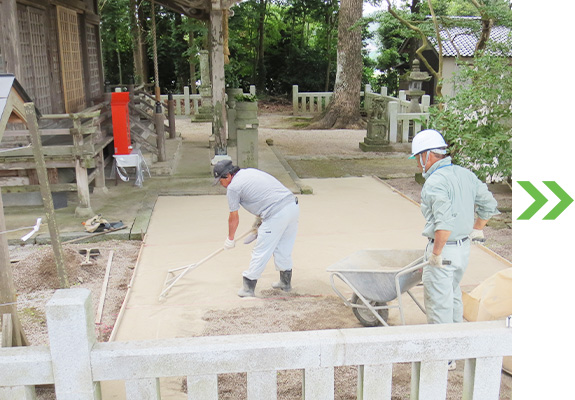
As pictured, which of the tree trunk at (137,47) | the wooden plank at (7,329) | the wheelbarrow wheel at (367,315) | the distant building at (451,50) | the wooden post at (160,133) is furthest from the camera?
the distant building at (451,50)

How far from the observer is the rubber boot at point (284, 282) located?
554 centimetres

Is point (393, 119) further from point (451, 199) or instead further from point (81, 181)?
point (451, 199)

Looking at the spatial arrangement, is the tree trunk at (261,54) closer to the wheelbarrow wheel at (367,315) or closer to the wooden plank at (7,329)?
the wheelbarrow wheel at (367,315)

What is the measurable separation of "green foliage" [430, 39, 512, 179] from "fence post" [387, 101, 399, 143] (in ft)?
20.9

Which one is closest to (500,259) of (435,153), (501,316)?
(501,316)

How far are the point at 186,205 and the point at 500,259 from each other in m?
4.66

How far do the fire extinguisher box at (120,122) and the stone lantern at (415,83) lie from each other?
8022 mm

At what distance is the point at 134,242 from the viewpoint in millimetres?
7184

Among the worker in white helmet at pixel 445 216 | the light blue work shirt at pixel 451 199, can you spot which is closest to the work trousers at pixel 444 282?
the worker in white helmet at pixel 445 216

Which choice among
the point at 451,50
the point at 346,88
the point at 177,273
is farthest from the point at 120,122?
the point at 451,50

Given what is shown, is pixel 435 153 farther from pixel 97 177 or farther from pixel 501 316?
pixel 97 177

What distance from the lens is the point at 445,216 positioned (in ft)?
12.8

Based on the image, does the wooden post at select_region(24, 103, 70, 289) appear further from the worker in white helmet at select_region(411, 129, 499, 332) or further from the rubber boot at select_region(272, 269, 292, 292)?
the worker in white helmet at select_region(411, 129, 499, 332)
